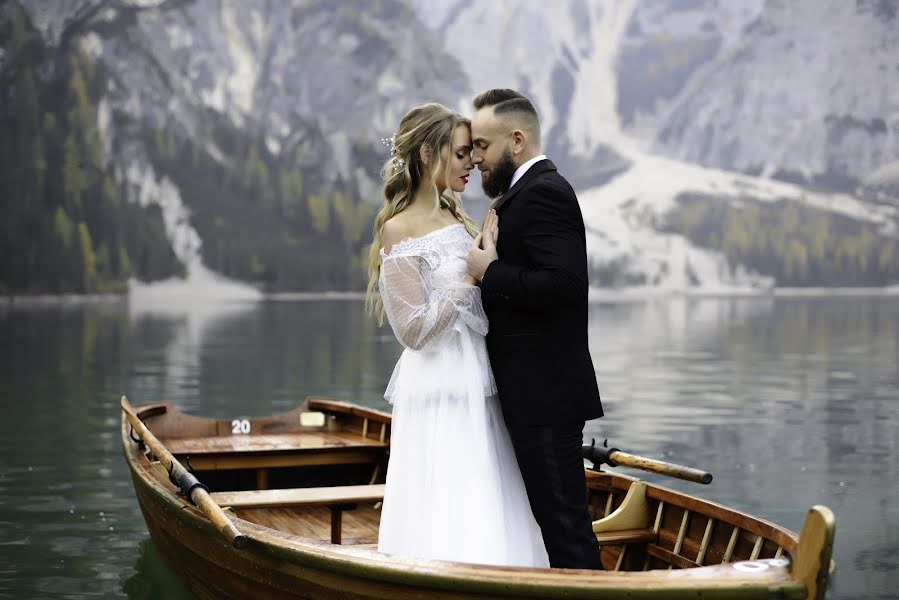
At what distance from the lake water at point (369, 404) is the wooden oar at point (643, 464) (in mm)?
1566

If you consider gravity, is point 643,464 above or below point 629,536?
above

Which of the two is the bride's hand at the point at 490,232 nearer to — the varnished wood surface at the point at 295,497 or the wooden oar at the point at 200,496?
the wooden oar at the point at 200,496

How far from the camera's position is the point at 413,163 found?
368cm

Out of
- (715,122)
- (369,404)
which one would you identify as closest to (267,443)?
(369,404)

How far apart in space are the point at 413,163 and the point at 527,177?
1.62ft

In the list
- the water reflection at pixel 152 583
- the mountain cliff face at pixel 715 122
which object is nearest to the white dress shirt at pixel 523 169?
the water reflection at pixel 152 583

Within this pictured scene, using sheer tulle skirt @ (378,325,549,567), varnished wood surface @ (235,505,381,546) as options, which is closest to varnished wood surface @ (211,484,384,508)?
varnished wood surface @ (235,505,381,546)

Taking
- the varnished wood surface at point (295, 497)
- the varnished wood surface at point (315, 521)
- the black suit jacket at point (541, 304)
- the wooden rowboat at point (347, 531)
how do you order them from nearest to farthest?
the wooden rowboat at point (347, 531) → the black suit jacket at point (541, 304) → the varnished wood surface at point (295, 497) → the varnished wood surface at point (315, 521)

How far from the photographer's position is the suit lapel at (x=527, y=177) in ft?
11.0

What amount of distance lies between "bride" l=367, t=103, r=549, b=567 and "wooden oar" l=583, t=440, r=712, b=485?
3.73 ft

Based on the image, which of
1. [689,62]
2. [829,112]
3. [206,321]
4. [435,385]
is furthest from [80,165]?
[435,385]

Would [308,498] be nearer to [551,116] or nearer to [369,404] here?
[369,404]

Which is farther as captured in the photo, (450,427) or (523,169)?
(450,427)

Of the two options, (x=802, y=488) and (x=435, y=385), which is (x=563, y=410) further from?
(x=802, y=488)
